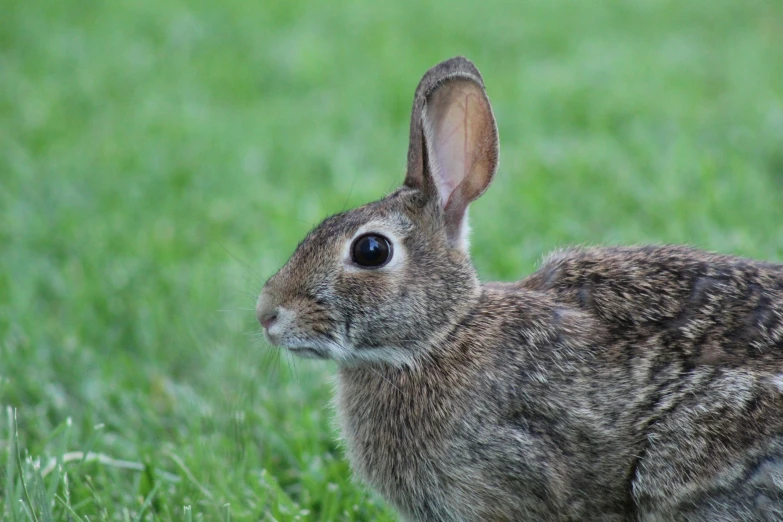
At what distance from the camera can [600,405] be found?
314 centimetres

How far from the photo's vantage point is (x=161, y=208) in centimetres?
648

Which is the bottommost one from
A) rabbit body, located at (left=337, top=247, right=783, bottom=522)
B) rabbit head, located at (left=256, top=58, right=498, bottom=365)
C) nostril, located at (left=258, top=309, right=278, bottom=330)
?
rabbit body, located at (left=337, top=247, right=783, bottom=522)

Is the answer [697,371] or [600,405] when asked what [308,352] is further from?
[697,371]

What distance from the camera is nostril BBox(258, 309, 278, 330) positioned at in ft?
10.5

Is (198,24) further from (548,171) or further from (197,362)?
(197,362)

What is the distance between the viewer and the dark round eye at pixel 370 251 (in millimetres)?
3283

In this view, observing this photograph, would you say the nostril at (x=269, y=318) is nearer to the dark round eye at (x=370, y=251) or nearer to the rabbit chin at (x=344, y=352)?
the rabbit chin at (x=344, y=352)

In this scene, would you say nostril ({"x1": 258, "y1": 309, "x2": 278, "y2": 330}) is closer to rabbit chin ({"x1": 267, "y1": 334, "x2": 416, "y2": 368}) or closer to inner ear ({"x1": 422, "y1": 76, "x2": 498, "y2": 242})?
rabbit chin ({"x1": 267, "y1": 334, "x2": 416, "y2": 368})

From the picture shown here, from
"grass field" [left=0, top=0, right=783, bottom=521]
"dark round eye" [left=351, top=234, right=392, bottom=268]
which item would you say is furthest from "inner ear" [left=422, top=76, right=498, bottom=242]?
"grass field" [left=0, top=0, right=783, bottom=521]

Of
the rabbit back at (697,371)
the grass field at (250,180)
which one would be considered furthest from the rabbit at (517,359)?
the grass field at (250,180)

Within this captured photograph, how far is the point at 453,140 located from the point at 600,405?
3.61 feet

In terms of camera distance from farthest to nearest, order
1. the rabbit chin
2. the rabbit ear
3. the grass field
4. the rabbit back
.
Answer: the grass field
the rabbit ear
the rabbit chin
the rabbit back

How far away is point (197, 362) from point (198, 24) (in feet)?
22.8

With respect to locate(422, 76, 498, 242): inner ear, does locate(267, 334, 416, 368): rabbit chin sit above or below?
below
